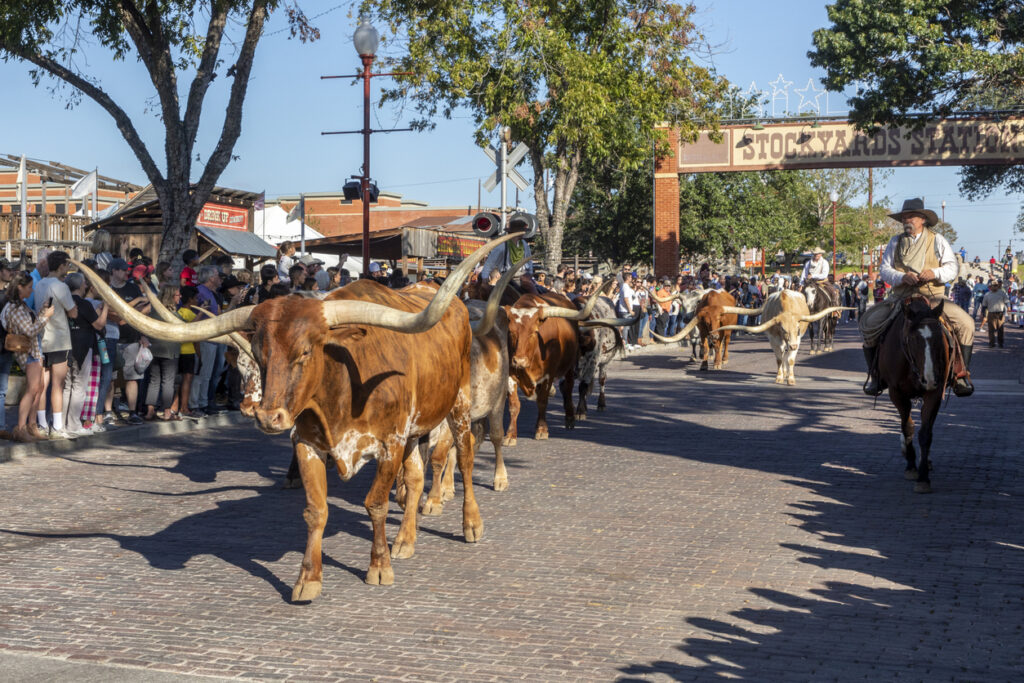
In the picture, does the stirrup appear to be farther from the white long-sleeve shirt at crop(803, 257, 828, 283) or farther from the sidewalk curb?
the white long-sleeve shirt at crop(803, 257, 828, 283)

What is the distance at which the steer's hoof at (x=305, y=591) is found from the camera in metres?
6.31

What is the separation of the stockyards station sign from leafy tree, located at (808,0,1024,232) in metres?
3.51

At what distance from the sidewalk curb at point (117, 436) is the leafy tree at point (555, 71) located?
11.7 metres

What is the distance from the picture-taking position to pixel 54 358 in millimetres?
11945

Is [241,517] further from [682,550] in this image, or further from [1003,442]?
[1003,442]

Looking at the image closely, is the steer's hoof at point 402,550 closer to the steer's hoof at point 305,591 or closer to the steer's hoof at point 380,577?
the steer's hoof at point 380,577

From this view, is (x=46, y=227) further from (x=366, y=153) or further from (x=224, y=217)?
(x=366, y=153)

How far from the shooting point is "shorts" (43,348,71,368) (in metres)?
11.9

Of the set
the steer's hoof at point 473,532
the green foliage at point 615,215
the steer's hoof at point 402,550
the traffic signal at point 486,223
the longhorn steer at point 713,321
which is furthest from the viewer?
the green foliage at point 615,215

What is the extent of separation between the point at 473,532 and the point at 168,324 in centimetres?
269

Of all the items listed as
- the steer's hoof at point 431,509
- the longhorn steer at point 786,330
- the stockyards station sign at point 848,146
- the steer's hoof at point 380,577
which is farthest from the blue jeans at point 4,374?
the stockyards station sign at point 848,146

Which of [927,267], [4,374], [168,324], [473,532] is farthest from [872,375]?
[4,374]

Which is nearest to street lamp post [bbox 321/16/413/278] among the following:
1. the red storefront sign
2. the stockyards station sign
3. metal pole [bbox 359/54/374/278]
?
metal pole [bbox 359/54/374/278]

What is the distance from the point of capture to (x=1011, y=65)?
24609 mm
